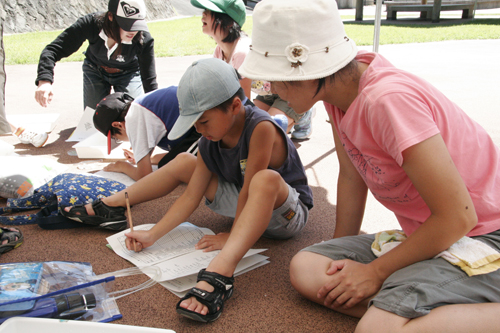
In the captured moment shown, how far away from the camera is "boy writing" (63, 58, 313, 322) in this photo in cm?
124

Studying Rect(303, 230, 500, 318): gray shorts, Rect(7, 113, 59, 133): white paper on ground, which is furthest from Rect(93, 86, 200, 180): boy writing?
Rect(303, 230, 500, 318): gray shorts

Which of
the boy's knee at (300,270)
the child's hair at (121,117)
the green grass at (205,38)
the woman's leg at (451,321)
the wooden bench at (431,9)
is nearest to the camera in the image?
the woman's leg at (451,321)

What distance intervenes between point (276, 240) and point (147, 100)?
0.98 meters

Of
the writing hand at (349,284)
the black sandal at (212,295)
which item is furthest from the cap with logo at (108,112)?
the writing hand at (349,284)

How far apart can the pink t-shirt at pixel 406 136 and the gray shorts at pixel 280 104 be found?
1.55m

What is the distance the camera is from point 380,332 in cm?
91

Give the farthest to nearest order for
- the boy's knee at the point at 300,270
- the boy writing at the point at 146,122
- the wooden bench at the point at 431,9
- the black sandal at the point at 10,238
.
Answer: the wooden bench at the point at 431,9 → the boy writing at the point at 146,122 → the black sandal at the point at 10,238 → the boy's knee at the point at 300,270

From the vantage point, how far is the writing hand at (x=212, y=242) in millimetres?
1474

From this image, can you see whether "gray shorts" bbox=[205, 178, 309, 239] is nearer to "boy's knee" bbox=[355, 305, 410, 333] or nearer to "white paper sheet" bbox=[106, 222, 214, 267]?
"white paper sheet" bbox=[106, 222, 214, 267]

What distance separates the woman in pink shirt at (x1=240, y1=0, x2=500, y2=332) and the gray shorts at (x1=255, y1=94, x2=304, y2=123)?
1512mm

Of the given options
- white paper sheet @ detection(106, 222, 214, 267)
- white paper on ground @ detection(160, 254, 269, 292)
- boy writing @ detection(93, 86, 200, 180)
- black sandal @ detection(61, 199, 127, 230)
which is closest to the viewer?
white paper on ground @ detection(160, 254, 269, 292)

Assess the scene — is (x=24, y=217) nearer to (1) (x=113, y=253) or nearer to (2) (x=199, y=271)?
(1) (x=113, y=253)

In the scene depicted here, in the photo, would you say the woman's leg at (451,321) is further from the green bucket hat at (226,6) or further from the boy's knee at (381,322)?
the green bucket hat at (226,6)

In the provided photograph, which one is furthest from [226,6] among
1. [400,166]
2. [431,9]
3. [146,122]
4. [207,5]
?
[431,9]
